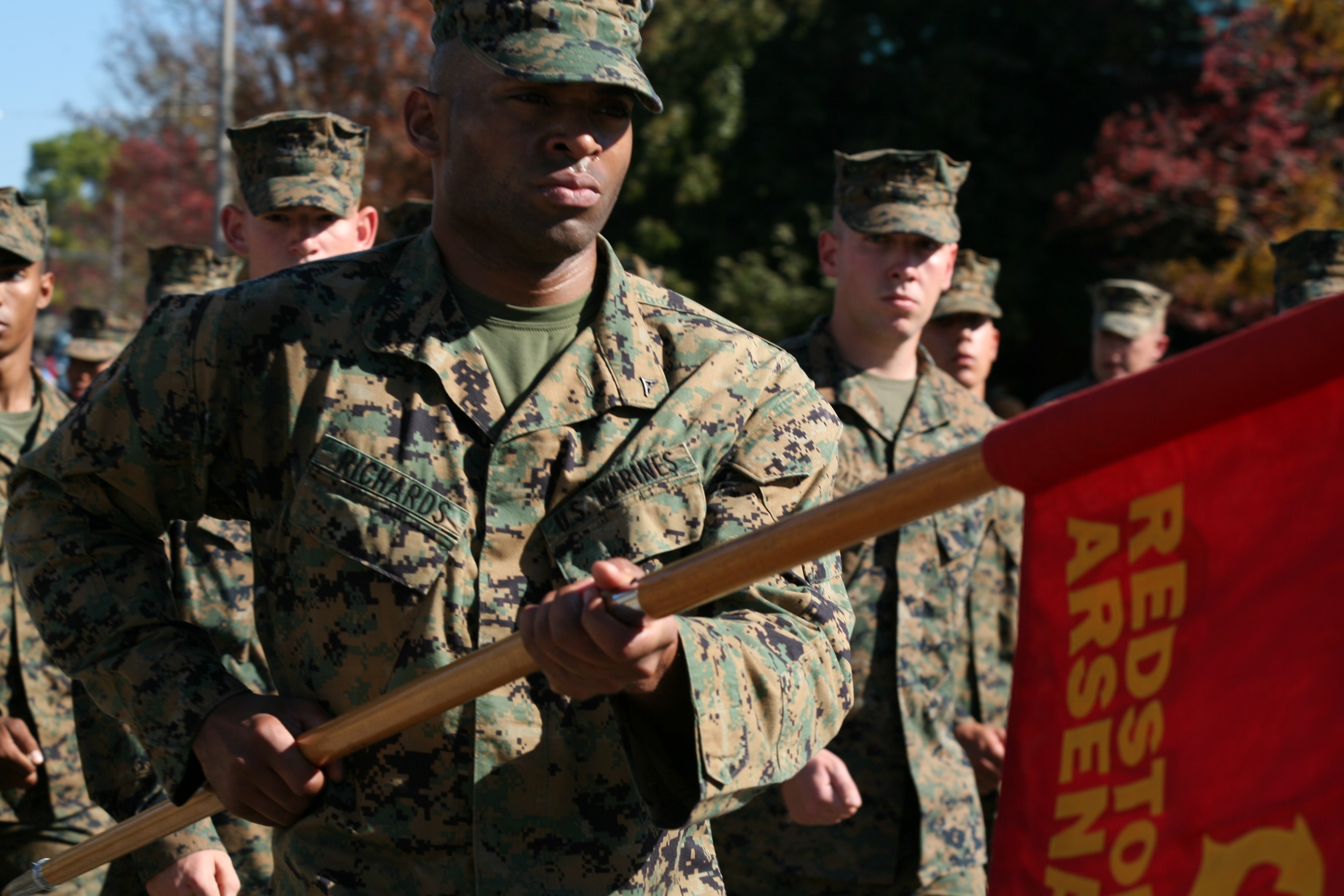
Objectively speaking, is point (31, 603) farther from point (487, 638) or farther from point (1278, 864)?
point (1278, 864)

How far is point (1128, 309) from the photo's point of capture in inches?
354

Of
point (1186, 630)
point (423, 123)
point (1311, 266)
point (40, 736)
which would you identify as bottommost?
point (40, 736)

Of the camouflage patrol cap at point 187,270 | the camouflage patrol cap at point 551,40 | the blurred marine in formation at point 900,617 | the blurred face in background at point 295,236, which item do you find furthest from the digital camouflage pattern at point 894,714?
the camouflage patrol cap at point 187,270

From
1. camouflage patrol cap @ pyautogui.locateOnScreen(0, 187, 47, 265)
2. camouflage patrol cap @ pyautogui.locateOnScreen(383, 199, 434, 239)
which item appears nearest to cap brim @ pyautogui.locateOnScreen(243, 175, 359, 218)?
camouflage patrol cap @ pyautogui.locateOnScreen(383, 199, 434, 239)

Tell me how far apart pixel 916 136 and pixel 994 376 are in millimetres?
3621

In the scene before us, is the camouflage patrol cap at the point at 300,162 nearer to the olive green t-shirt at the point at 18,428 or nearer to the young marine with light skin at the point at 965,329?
the olive green t-shirt at the point at 18,428

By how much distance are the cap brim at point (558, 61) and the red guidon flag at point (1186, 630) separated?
3.46 ft

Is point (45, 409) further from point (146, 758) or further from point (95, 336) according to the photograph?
point (95, 336)

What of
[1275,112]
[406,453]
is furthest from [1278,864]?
[1275,112]

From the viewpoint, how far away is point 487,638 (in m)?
2.60

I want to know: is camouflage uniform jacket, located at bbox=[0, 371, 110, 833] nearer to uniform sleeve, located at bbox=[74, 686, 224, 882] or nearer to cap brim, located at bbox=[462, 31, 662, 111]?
uniform sleeve, located at bbox=[74, 686, 224, 882]

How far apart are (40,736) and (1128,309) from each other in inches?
243

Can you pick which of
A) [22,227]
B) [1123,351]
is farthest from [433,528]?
[1123,351]

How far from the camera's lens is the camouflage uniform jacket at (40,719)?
5.28m
